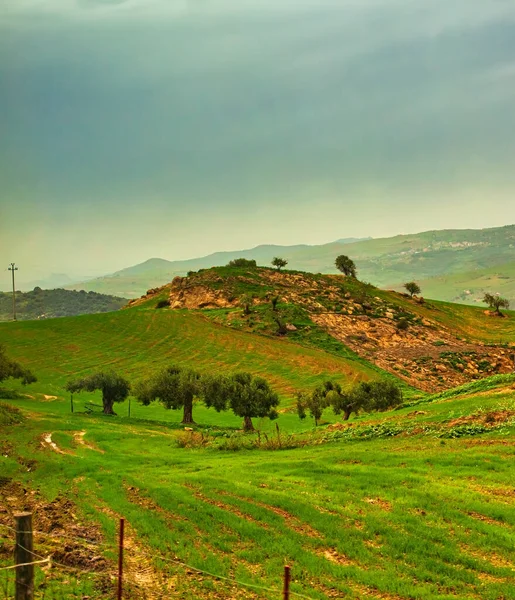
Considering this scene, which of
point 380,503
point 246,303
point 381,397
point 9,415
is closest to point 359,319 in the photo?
point 246,303

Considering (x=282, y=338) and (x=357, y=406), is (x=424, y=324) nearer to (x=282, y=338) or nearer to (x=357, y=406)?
(x=282, y=338)

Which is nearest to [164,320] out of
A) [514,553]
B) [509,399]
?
[509,399]

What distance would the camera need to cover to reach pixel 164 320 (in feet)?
419

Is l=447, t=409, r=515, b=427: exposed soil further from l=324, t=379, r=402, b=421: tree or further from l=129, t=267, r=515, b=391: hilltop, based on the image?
l=129, t=267, r=515, b=391: hilltop

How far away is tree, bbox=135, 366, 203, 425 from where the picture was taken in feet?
194

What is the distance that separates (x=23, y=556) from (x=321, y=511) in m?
13.5

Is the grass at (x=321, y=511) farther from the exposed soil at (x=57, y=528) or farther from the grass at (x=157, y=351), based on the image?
the grass at (x=157, y=351)

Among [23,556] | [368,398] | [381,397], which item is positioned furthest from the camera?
[368,398]

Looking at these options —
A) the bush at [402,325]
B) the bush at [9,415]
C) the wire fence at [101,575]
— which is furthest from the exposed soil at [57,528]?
the bush at [402,325]

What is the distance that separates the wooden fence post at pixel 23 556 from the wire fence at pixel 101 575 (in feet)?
8.99

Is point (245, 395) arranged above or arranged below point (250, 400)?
above

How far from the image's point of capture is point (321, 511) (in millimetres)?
20328

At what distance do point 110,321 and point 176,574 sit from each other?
4665 inches

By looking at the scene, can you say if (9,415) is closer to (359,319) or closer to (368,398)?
(368,398)
